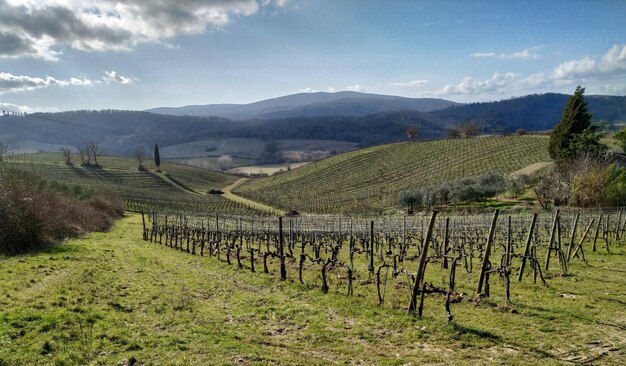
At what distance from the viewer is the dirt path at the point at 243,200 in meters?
79.8

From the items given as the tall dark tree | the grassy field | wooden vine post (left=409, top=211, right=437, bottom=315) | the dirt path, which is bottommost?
the dirt path

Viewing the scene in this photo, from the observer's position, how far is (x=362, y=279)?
16.7 metres

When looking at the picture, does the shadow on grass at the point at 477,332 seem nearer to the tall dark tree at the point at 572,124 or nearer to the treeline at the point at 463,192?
the treeline at the point at 463,192

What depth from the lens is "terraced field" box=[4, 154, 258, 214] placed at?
80.4 metres

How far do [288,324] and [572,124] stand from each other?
6228 cm

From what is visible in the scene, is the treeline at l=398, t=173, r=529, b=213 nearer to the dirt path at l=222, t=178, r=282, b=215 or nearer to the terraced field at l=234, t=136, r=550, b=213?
the terraced field at l=234, t=136, r=550, b=213

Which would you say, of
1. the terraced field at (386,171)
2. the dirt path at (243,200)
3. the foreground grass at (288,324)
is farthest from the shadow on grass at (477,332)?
the dirt path at (243,200)

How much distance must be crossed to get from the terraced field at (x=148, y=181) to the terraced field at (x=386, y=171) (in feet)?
46.1

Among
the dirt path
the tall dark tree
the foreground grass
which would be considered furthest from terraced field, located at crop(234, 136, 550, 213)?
the foreground grass

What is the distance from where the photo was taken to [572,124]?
189ft

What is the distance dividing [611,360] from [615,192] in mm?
42594

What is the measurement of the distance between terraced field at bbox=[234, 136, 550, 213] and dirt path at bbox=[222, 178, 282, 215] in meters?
1.90

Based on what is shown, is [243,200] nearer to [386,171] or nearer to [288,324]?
[386,171]

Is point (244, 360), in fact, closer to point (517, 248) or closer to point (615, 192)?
point (517, 248)
